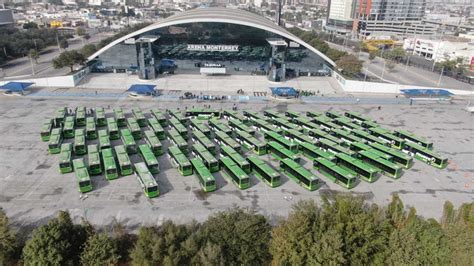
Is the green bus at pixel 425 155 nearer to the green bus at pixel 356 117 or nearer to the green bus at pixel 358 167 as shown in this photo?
the green bus at pixel 358 167

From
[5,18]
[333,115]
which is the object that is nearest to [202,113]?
[333,115]

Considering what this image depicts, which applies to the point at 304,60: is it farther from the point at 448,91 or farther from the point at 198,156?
the point at 198,156

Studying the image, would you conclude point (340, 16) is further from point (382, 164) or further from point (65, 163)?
point (65, 163)

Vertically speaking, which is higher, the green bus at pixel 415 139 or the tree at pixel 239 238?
the tree at pixel 239 238

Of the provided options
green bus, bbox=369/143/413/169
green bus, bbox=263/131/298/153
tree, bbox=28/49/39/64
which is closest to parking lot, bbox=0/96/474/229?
green bus, bbox=369/143/413/169

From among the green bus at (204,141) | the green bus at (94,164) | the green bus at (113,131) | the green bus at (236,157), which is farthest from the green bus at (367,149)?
the green bus at (113,131)

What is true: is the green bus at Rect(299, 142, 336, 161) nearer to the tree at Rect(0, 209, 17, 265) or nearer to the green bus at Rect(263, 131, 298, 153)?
the green bus at Rect(263, 131, 298, 153)
